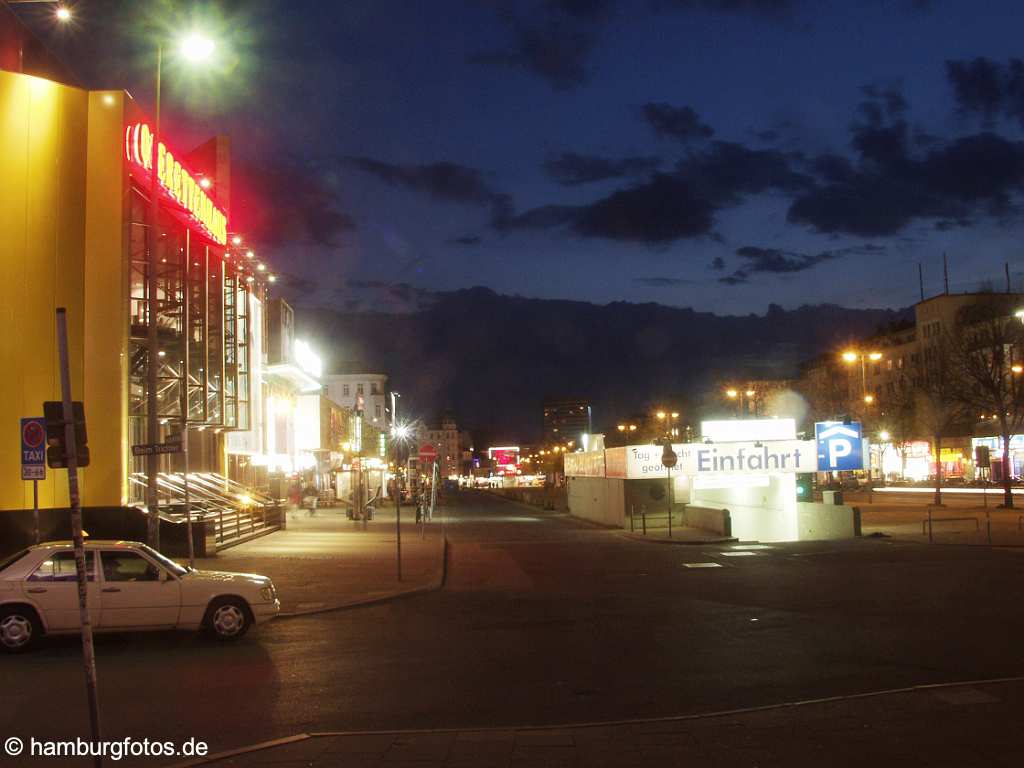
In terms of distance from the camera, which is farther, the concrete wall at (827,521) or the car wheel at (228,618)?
the concrete wall at (827,521)

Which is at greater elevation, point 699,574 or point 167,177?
point 167,177

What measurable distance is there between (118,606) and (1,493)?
14063mm

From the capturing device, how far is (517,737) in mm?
8297

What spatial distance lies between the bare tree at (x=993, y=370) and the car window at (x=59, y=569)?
42.5m

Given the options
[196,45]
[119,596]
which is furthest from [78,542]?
[196,45]

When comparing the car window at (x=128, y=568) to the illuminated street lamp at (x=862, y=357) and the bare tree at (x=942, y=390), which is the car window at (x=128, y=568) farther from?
the bare tree at (x=942, y=390)

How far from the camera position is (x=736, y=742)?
801 centimetres

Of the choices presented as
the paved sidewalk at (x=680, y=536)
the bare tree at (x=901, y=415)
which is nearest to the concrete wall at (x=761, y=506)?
the paved sidewalk at (x=680, y=536)

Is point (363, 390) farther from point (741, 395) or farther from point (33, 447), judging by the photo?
point (33, 447)

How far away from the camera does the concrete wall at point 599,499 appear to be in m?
42.7

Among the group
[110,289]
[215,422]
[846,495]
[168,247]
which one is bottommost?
[846,495]

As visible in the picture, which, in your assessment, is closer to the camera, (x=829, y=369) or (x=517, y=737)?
(x=517, y=737)

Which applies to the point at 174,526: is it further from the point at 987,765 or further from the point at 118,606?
the point at 987,765

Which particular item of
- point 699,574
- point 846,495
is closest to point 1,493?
point 699,574
